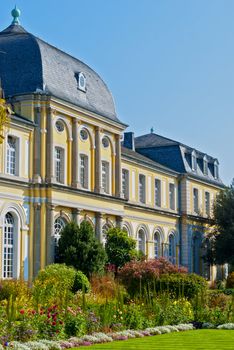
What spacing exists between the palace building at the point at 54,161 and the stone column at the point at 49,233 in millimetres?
49

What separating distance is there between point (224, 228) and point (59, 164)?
19.8 metres

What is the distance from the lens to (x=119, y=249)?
3800 centimetres

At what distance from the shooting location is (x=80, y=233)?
34531 mm

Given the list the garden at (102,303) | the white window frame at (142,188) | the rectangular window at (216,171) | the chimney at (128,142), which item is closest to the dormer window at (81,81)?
the garden at (102,303)

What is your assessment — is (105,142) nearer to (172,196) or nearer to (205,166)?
(172,196)

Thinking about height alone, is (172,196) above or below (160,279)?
above

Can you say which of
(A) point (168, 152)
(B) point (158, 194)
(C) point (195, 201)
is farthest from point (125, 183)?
(C) point (195, 201)

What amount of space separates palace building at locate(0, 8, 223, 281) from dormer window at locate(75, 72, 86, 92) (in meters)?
0.06

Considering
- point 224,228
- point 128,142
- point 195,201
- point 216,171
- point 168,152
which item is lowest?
point 224,228

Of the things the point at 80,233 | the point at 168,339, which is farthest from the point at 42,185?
the point at 168,339

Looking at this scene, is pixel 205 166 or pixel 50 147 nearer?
pixel 50 147

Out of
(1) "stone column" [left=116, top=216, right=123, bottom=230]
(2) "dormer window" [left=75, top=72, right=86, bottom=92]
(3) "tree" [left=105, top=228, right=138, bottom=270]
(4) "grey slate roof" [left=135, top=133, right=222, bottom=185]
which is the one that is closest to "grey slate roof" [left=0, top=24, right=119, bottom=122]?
(2) "dormer window" [left=75, top=72, right=86, bottom=92]

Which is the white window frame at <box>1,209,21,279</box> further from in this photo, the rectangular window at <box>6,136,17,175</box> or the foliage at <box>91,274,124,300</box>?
the foliage at <box>91,274,124,300</box>

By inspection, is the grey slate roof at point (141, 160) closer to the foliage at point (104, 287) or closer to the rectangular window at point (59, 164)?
the rectangular window at point (59, 164)
